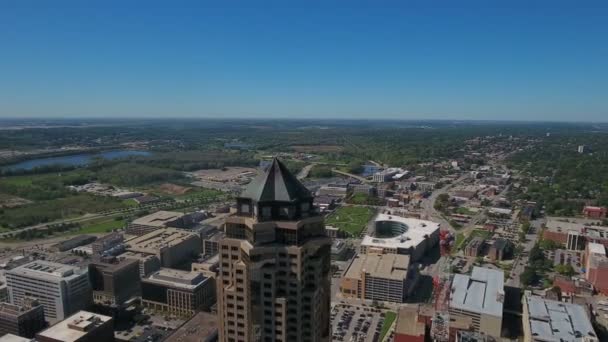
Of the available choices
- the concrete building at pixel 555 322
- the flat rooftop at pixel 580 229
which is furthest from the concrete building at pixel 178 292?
the flat rooftop at pixel 580 229

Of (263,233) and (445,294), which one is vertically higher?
(263,233)

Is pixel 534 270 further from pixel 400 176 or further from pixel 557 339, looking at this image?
pixel 400 176

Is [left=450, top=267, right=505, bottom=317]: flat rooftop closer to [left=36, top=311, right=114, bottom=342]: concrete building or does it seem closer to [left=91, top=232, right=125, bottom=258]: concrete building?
[left=36, top=311, right=114, bottom=342]: concrete building

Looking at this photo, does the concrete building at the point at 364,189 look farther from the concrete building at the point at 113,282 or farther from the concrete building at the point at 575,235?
the concrete building at the point at 113,282

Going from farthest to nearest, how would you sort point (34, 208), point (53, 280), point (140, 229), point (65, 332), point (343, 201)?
point (343, 201)
point (34, 208)
point (140, 229)
point (53, 280)
point (65, 332)

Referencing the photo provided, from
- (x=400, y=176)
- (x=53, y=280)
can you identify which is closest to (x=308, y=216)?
(x=53, y=280)

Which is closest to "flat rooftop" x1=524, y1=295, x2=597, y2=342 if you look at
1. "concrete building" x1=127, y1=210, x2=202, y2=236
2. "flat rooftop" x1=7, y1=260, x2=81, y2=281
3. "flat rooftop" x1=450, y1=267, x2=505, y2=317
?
"flat rooftop" x1=450, y1=267, x2=505, y2=317
